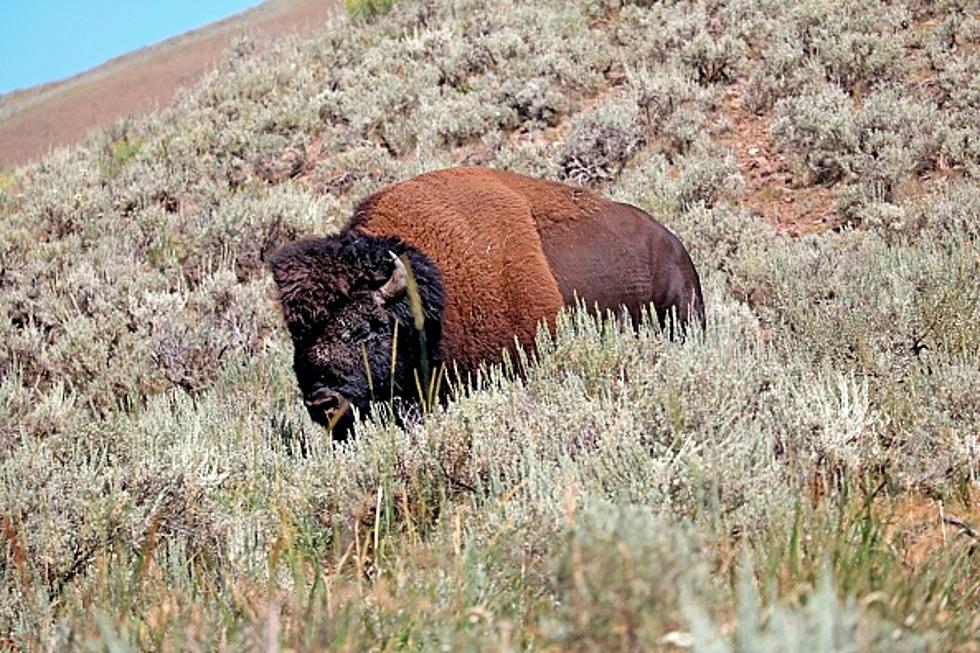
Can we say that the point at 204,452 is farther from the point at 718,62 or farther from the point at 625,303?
the point at 718,62

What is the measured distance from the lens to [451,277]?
4.96 meters

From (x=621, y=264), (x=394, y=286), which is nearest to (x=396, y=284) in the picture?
(x=394, y=286)

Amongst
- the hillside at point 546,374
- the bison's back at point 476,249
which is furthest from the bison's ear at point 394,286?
the hillside at point 546,374

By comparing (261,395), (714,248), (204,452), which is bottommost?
(714,248)

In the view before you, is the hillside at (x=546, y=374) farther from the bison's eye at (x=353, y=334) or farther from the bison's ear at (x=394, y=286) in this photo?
the bison's ear at (x=394, y=286)

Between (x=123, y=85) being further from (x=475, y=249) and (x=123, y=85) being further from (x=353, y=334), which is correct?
(x=353, y=334)

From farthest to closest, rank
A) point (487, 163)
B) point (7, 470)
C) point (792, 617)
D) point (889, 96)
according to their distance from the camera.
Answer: point (487, 163), point (889, 96), point (7, 470), point (792, 617)

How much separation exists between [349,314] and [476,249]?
87 centimetres

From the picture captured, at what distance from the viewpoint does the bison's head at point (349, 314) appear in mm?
4461

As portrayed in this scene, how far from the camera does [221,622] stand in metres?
2.30

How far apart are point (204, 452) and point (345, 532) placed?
0.94 metres

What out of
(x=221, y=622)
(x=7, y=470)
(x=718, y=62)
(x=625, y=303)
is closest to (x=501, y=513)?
(x=221, y=622)

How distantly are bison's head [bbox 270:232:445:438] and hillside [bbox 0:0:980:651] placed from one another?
0.88 feet

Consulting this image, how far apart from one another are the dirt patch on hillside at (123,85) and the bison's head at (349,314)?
30556mm
